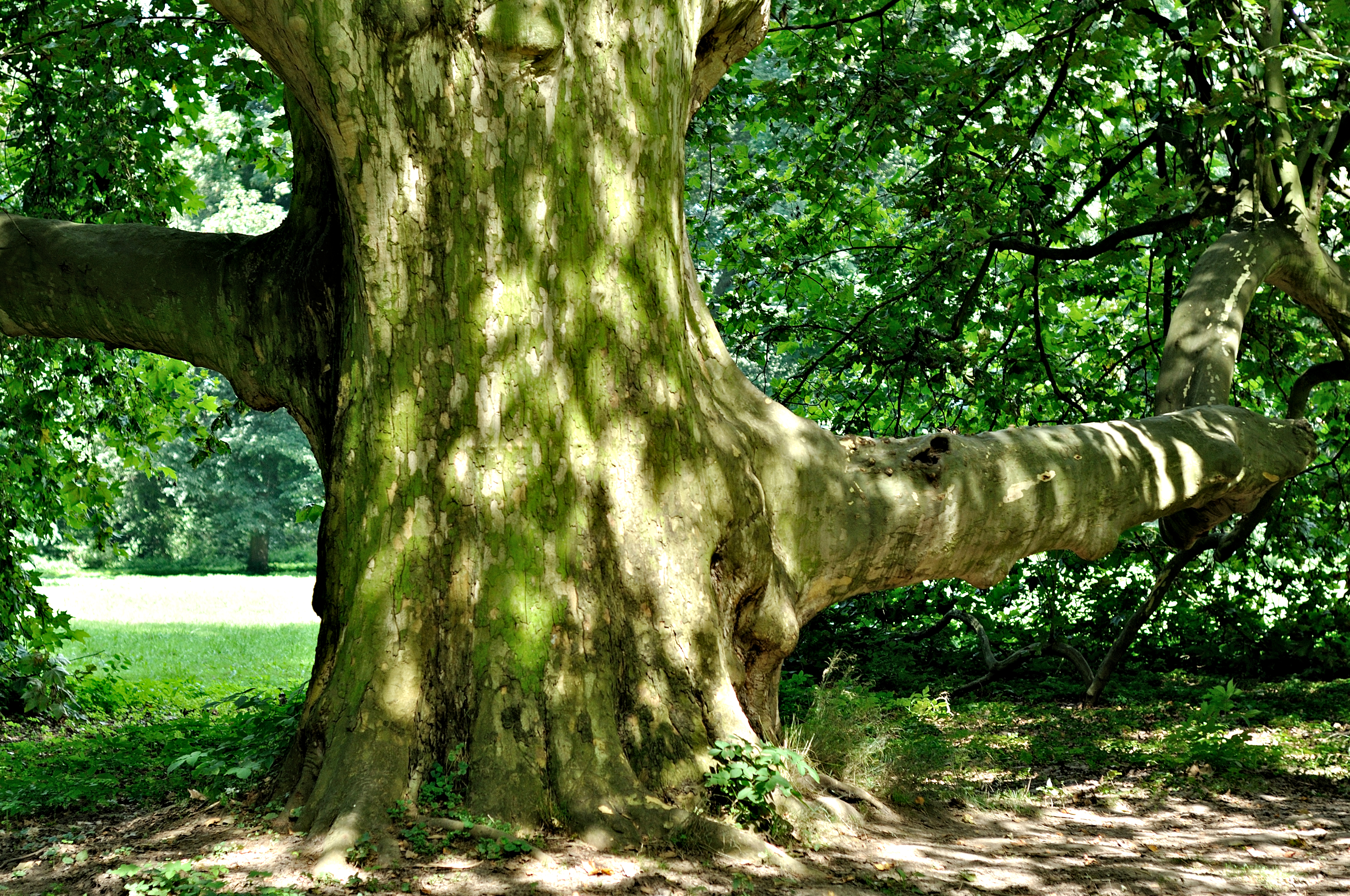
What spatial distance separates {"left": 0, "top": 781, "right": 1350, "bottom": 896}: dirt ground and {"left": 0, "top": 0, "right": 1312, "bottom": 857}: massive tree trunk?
219 millimetres

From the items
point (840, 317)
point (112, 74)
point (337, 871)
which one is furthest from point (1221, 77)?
point (112, 74)

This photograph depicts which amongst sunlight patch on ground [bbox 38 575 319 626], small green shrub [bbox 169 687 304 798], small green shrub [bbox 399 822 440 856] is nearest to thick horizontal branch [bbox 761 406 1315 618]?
small green shrub [bbox 399 822 440 856]

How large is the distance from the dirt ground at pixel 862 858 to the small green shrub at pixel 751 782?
0.49 feet

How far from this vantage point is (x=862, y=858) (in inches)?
146

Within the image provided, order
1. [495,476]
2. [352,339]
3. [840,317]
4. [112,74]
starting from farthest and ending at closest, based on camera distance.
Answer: [840,317], [112,74], [352,339], [495,476]

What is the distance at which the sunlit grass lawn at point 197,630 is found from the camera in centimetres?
1227

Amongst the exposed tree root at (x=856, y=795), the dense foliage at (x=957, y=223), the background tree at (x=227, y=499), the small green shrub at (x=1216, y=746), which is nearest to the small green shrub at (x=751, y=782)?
the exposed tree root at (x=856, y=795)

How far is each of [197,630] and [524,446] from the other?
15928 millimetres

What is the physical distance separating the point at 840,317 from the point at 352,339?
21.4 feet

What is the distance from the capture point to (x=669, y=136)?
13.8 feet

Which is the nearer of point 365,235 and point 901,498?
point 365,235

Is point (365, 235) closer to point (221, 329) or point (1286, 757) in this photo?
point (221, 329)

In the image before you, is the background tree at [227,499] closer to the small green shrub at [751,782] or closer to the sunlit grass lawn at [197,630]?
the sunlit grass lawn at [197,630]

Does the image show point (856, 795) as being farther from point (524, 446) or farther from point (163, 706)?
point (163, 706)
